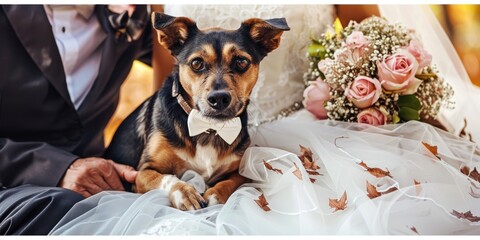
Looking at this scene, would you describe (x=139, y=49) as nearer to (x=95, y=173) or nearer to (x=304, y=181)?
(x=95, y=173)

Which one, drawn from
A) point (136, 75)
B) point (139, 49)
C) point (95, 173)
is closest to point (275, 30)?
point (95, 173)

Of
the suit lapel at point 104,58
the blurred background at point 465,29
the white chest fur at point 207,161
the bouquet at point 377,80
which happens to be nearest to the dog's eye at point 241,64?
the white chest fur at point 207,161

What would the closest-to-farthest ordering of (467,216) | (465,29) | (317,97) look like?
(467,216), (317,97), (465,29)

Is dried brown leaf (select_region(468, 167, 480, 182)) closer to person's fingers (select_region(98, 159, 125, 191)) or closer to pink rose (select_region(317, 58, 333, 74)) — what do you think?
pink rose (select_region(317, 58, 333, 74))

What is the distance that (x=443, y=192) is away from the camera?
1349 mm

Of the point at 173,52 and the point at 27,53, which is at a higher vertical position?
the point at 173,52

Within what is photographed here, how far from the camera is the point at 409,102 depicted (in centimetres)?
168

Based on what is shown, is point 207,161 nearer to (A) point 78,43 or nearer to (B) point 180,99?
(B) point 180,99

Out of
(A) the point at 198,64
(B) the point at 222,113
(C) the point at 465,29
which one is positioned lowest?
(C) the point at 465,29

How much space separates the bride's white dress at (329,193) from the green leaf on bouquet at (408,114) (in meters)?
0.07

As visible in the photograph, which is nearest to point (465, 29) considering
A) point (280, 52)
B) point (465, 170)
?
point (280, 52)

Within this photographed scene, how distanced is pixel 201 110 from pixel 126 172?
382mm

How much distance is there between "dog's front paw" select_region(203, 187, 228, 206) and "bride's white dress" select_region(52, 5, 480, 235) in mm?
37
